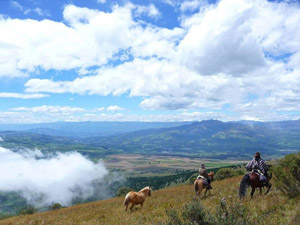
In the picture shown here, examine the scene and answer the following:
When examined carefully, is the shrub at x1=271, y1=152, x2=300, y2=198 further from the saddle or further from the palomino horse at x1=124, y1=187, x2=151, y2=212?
the palomino horse at x1=124, y1=187, x2=151, y2=212

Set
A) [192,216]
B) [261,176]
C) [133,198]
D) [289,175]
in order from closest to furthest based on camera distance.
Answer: [192,216] → [289,175] → [261,176] → [133,198]

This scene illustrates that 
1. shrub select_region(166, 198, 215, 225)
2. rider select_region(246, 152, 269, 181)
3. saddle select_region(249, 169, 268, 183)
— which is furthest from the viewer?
rider select_region(246, 152, 269, 181)

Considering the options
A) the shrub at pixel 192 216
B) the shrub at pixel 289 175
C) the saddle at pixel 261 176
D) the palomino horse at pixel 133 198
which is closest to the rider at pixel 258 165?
the saddle at pixel 261 176

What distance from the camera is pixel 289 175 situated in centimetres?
1008

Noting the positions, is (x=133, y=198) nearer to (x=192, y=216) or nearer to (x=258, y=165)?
(x=258, y=165)

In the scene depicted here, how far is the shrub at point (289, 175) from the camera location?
965 centimetres

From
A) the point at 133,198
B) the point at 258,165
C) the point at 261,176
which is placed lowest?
the point at 133,198

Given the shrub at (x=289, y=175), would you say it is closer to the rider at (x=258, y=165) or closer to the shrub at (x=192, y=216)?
the rider at (x=258, y=165)

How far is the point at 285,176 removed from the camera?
10.1 m

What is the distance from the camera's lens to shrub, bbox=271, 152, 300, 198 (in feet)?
31.7

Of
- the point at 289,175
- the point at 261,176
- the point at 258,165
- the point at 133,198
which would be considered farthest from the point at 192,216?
the point at 133,198

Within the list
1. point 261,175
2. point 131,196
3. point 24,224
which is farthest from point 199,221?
Result: point 24,224

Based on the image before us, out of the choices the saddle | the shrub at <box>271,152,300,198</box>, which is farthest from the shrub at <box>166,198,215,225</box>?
the saddle

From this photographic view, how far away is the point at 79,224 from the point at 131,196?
3442 millimetres
